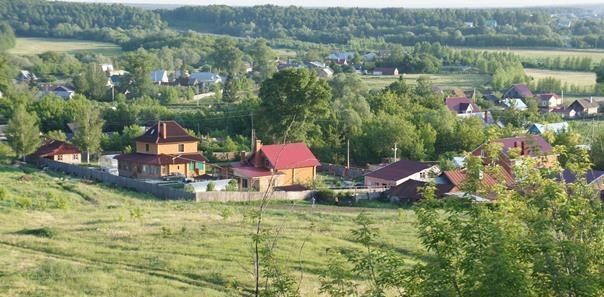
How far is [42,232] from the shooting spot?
21750mm

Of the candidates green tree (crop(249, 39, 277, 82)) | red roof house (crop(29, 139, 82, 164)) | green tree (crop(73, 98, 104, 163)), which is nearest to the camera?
red roof house (crop(29, 139, 82, 164))

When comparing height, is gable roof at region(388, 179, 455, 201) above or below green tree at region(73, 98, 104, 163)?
below

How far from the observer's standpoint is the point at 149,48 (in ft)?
377

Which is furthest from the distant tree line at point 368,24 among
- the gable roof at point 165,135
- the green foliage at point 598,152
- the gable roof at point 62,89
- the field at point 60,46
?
the gable roof at point 165,135

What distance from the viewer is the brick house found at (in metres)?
37.2

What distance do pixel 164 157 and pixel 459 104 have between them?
26.7m

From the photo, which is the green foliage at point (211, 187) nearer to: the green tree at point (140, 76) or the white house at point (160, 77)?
the green tree at point (140, 76)

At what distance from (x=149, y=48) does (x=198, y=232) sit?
9492cm

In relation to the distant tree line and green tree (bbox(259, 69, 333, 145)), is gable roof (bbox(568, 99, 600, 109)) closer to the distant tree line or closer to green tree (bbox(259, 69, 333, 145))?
green tree (bbox(259, 69, 333, 145))

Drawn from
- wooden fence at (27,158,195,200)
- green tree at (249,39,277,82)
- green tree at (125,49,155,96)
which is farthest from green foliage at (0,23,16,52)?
wooden fence at (27,158,195,200)

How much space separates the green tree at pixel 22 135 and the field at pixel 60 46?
74900 mm

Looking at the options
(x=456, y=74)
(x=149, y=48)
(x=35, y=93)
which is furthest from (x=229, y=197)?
(x=149, y=48)

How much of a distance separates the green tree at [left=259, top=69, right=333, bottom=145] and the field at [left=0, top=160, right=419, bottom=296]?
11.3m

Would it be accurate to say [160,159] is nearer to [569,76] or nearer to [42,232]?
[42,232]
